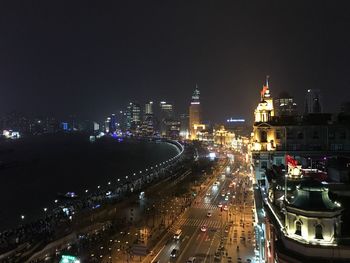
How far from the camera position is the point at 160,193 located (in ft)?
213

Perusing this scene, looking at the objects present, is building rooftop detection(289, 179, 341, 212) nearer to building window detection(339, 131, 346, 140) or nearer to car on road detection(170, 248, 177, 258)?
car on road detection(170, 248, 177, 258)

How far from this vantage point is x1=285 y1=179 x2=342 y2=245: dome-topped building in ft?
45.5

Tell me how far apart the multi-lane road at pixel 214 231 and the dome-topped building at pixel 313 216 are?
17.4 meters

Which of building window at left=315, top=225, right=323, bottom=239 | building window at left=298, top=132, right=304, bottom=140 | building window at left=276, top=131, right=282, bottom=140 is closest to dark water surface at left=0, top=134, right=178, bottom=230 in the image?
building window at left=276, top=131, right=282, bottom=140

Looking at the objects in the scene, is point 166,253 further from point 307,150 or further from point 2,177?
point 2,177

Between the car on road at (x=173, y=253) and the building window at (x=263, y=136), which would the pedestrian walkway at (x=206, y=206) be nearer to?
the building window at (x=263, y=136)

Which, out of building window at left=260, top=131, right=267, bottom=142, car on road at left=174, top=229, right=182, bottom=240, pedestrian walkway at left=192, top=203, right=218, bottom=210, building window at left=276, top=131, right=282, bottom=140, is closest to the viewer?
car on road at left=174, top=229, right=182, bottom=240

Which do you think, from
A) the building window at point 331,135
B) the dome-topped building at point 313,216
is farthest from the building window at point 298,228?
the building window at point 331,135

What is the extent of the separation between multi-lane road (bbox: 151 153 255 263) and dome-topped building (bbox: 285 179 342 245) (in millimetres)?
17396

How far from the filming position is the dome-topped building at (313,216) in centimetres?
1386

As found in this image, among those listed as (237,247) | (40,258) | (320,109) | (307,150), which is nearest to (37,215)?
(40,258)

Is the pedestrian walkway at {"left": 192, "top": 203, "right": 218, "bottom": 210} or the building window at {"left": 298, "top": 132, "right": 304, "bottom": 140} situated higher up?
the building window at {"left": 298, "top": 132, "right": 304, "bottom": 140}

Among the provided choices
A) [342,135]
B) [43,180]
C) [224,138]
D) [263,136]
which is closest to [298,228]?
[263,136]

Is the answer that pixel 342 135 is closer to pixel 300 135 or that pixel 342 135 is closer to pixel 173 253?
pixel 300 135
